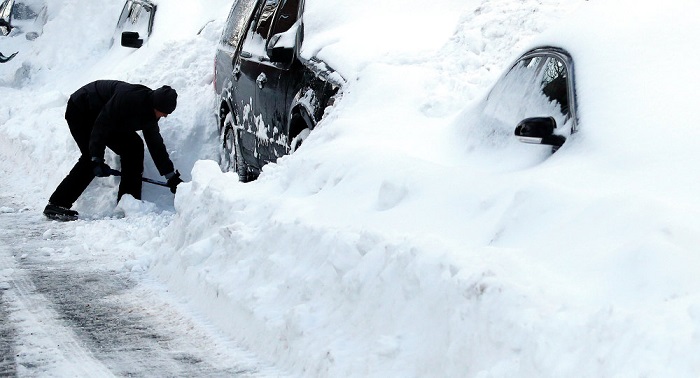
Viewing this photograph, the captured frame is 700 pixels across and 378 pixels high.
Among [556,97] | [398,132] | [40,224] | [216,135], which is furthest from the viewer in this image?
[216,135]

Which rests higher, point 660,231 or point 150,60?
point 660,231

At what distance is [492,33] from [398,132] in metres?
1.44

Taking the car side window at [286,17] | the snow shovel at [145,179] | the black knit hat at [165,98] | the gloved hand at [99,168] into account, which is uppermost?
the car side window at [286,17]

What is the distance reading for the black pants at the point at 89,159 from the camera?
941 cm

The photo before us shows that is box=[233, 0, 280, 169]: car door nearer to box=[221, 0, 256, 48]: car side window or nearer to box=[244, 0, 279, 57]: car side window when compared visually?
box=[244, 0, 279, 57]: car side window

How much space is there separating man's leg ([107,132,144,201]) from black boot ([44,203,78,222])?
533 mm

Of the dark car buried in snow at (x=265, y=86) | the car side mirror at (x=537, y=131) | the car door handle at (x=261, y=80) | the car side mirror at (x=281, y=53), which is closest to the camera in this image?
the car side mirror at (x=537, y=131)

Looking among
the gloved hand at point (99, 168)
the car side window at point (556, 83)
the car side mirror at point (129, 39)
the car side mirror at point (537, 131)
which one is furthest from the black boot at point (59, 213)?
the car side mirror at point (537, 131)

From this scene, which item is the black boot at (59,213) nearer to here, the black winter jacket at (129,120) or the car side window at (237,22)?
the black winter jacket at (129,120)

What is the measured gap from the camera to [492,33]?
785cm

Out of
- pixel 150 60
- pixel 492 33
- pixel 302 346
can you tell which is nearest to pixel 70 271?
pixel 302 346

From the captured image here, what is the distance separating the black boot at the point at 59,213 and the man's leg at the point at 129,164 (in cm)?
53

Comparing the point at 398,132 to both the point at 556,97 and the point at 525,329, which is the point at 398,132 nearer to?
the point at 556,97

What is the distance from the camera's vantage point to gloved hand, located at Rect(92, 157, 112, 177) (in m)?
9.30
